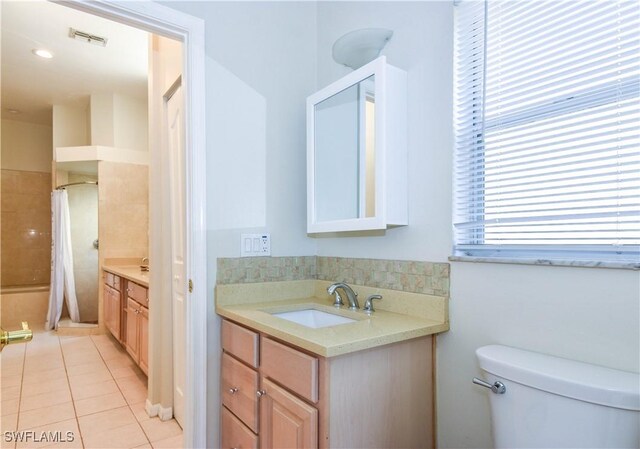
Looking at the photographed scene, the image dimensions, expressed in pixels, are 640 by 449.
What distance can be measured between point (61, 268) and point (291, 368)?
14.3 feet

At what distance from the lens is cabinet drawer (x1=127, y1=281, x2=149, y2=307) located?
108 inches

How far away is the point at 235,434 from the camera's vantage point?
1574 mm

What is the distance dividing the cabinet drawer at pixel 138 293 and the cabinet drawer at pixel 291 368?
5.68 feet

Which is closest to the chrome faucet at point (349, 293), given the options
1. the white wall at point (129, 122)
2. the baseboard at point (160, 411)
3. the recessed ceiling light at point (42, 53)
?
the baseboard at point (160, 411)

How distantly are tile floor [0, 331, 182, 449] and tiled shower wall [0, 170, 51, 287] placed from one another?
168 cm

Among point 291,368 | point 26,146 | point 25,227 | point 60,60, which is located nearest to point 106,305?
point 25,227

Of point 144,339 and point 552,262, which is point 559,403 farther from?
point 144,339

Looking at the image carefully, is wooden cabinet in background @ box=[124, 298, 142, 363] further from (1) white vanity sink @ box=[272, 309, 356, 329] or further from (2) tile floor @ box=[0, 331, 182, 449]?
(1) white vanity sink @ box=[272, 309, 356, 329]

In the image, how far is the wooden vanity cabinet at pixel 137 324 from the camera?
108 inches

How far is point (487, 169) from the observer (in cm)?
127

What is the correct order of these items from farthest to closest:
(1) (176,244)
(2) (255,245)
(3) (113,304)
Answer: (3) (113,304), (1) (176,244), (2) (255,245)

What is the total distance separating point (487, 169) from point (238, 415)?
4.53ft

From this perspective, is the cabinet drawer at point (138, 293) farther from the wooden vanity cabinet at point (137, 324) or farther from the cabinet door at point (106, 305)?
the cabinet door at point (106, 305)

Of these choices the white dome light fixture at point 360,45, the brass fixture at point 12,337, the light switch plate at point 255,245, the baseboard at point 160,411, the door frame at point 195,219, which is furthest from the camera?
the baseboard at point 160,411
